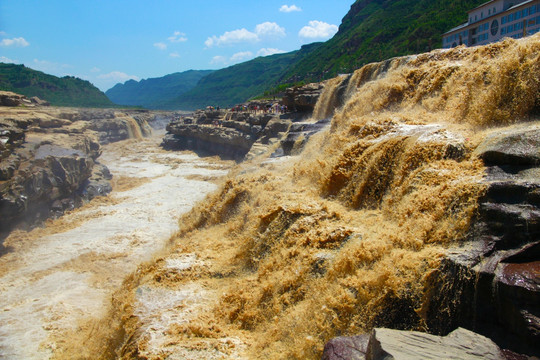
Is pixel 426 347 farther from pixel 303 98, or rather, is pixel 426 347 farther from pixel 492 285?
pixel 303 98

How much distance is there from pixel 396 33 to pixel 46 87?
2382 inches

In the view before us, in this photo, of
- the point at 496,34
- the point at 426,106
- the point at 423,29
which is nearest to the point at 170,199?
the point at 426,106

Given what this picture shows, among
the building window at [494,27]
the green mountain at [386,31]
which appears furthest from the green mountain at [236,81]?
the building window at [494,27]

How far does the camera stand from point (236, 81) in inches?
5015

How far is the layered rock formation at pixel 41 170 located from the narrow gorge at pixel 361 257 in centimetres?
367

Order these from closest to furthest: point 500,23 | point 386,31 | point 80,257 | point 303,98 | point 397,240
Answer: point 397,240 → point 80,257 → point 303,98 → point 500,23 → point 386,31

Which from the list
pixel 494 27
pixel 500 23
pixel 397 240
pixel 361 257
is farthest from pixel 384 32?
pixel 361 257

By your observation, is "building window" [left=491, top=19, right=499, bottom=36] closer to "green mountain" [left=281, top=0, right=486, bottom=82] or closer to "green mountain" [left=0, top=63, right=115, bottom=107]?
"green mountain" [left=281, top=0, right=486, bottom=82]

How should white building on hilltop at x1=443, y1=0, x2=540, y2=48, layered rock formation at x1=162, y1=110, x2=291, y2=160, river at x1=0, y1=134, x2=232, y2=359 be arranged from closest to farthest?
1. river at x1=0, y1=134, x2=232, y2=359
2. white building on hilltop at x1=443, y1=0, x2=540, y2=48
3. layered rock formation at x1=162, y1=110, x2=291, y2=160

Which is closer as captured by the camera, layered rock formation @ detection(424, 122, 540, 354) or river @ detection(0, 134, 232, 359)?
layered rock formation @ detection(424, 122, 540, 354)

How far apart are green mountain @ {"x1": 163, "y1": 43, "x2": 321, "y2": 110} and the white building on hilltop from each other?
266 ft

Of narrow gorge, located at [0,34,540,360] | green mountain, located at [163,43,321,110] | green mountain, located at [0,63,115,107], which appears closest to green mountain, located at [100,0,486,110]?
green mountain, located at [163,43,321,110]

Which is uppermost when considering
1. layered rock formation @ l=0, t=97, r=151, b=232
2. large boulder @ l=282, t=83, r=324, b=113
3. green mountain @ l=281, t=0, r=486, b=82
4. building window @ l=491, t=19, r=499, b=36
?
green mountain @ l=281, t=0, r=486, b=82

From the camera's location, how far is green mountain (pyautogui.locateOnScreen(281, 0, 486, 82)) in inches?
1574
